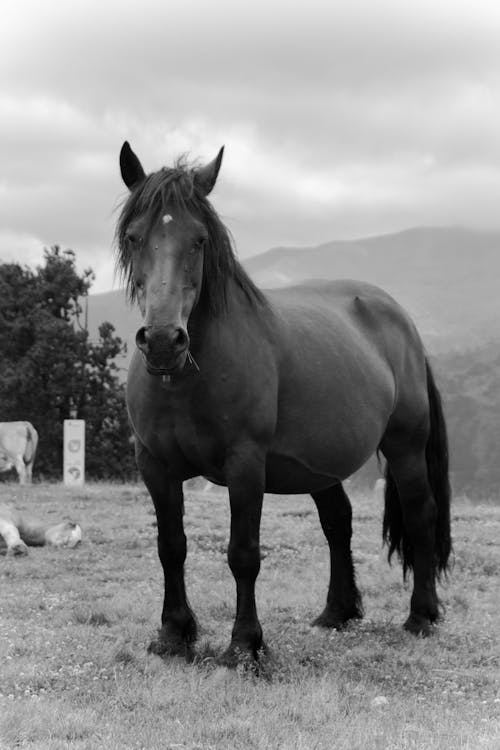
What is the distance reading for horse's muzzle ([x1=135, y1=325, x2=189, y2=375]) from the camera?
502 cm

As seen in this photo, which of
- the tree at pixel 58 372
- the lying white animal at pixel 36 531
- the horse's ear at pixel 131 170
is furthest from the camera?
the tree at pixel 58 372

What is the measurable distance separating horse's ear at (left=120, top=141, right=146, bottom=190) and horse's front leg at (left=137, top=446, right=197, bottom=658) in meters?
1.79

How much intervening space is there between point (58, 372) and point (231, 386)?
29.2m

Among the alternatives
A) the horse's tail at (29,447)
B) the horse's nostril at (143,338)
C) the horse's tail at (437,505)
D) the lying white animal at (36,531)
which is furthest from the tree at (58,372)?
the horse's nostril at (143,338)

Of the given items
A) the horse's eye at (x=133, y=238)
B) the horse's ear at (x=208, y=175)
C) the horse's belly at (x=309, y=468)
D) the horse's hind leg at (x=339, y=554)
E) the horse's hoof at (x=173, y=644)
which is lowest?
the horse's hoof at (x=173, y=644)

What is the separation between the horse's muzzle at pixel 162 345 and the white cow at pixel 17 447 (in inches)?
795

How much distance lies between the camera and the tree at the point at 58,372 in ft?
111

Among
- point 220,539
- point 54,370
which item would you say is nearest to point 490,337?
point 54,370

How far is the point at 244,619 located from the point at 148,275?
2323 millimetres

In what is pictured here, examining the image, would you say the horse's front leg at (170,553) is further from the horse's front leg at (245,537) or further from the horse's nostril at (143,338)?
the horse's nostril at (143,338)

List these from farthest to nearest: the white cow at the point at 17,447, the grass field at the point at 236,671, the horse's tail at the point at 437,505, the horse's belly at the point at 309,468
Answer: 1. the white cow at the point at 17,447
2. the horse's tail at the point at 437,505
3. the horse's belly at the point at 309,468
4. the grass field at the point at 236,671

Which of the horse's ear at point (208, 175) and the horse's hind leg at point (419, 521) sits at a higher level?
the horse's ear at point (208, 175)

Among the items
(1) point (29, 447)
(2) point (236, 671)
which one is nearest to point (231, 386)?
(2) point (236, 671)

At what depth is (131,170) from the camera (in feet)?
19.3
